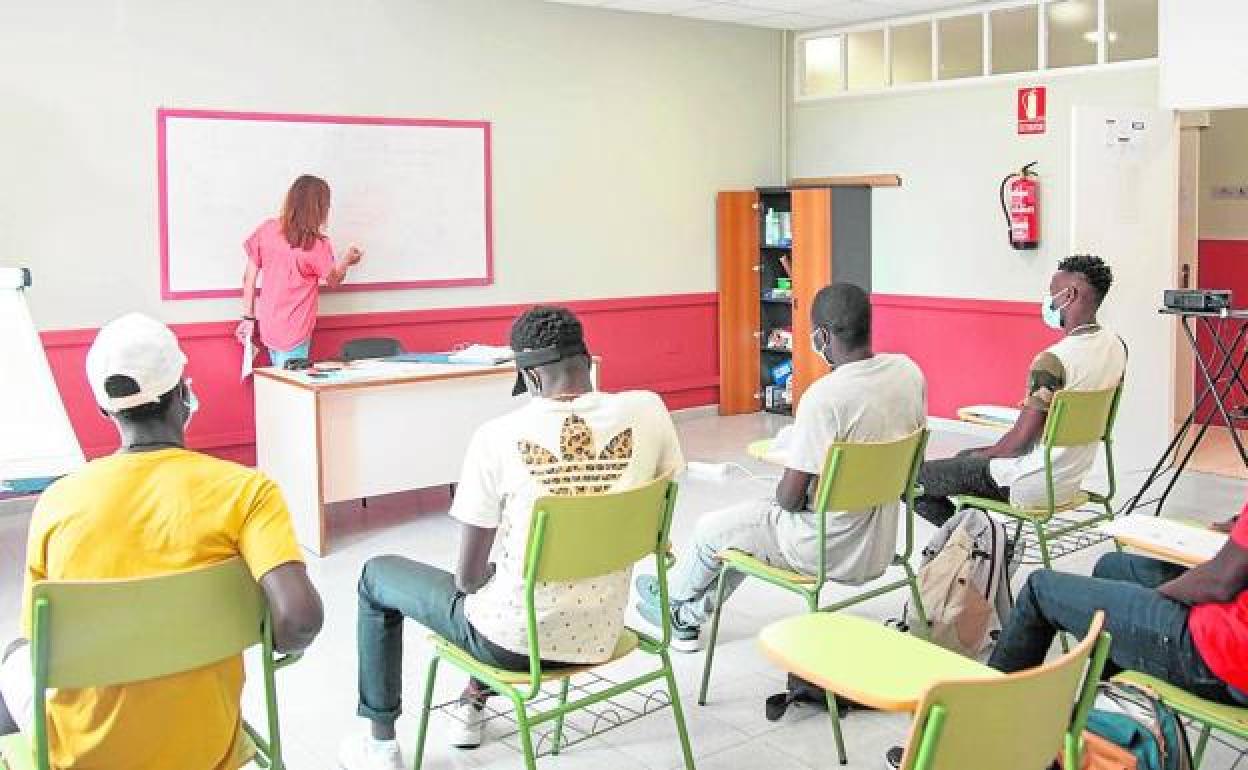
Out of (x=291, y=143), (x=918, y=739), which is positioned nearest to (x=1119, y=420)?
(x=291, y=143)

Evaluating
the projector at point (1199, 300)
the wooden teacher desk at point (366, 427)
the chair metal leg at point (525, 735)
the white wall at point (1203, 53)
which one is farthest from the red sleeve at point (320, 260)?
the white wall at point (1203, 53)

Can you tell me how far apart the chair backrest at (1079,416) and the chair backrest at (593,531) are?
168 centimetres

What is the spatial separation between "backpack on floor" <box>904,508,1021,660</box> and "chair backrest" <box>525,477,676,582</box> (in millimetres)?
1294

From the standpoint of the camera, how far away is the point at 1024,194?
729 cm

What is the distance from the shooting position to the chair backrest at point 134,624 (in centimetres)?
205

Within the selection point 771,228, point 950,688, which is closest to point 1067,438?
point 950,688

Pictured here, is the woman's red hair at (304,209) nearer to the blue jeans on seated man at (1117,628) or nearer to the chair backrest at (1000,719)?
the blue jeans on seated man at (1117,628)

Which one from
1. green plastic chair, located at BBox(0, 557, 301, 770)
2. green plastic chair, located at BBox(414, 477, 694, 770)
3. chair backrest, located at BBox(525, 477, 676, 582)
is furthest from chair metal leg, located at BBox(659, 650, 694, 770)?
green plastic chair, located at BBox(0, 557, 301, 770)

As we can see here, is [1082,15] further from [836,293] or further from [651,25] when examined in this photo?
[836,293]

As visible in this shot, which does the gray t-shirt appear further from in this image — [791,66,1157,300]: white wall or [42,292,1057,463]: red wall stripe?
[791,66,1157,300]: white wall

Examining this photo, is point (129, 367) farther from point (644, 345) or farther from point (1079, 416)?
point (644, 345)

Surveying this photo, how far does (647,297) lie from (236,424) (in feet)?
9.44

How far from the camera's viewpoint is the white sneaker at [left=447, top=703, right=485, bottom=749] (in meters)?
3.37

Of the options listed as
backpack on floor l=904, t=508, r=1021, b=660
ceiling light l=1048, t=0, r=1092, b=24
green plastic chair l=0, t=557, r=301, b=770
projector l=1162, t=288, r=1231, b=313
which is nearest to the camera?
green plastic chair l=0, t=557, r=301, b=770
